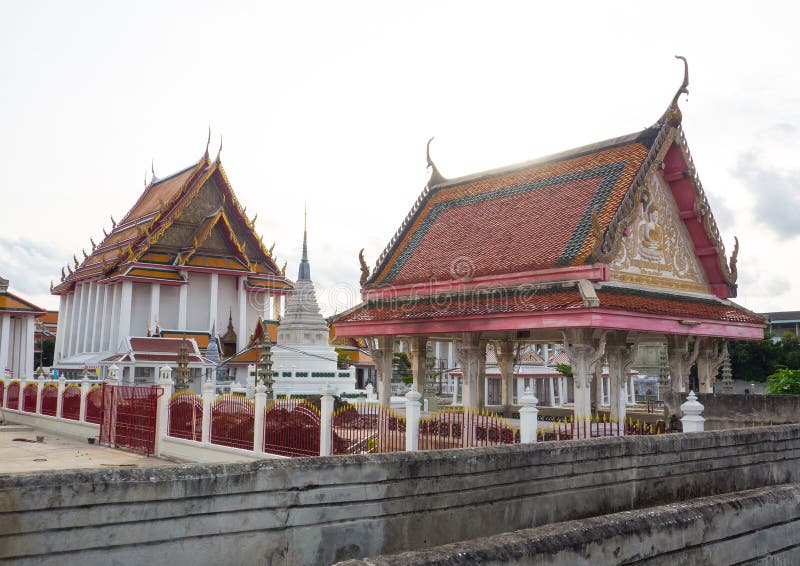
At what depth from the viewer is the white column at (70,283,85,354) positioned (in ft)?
156

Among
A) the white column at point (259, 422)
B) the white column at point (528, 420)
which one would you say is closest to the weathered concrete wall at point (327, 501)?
the white column at point (528, 420)

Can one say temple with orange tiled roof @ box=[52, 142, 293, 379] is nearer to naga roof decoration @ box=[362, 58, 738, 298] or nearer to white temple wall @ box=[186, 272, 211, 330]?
white temple wall @ box=[186, 272, 211, 330]

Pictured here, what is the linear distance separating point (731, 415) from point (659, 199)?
4.66 meters

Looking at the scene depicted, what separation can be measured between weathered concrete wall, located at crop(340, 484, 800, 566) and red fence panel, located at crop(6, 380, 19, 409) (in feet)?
89.0

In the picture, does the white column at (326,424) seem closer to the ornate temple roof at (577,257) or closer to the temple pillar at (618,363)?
the ornate temple roof at (577,257)

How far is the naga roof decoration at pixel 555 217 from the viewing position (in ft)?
43.2

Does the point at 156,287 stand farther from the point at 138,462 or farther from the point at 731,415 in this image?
the point at 731,415

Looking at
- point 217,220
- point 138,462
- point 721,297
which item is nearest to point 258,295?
point 217,220

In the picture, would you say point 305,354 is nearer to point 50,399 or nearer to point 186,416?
point 50,399

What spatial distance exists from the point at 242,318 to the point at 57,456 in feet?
96.5

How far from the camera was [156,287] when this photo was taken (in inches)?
1676

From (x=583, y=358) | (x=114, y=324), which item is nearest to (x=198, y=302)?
(x=114, y=324)

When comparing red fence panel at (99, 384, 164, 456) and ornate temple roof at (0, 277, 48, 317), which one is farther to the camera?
ornate temple roof at (0, 277, 48, 317)

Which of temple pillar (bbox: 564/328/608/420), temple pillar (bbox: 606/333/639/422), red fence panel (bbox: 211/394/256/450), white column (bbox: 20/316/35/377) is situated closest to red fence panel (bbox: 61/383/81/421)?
red fence panel (bbox: 211/394/256/450)
